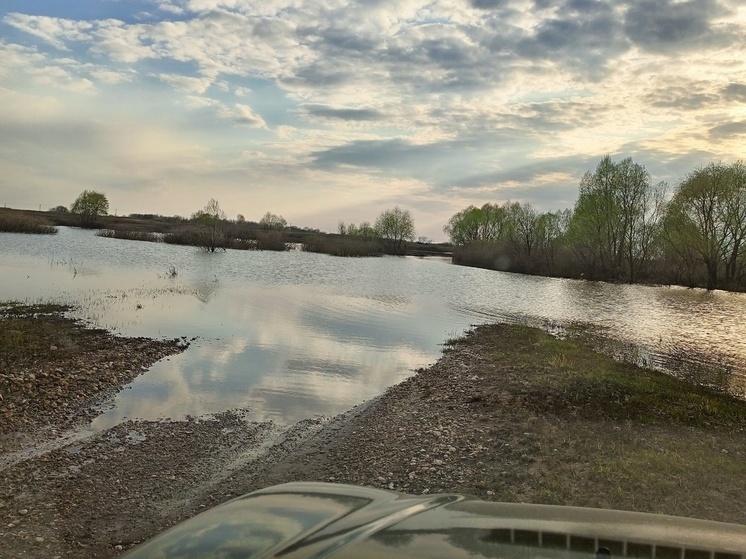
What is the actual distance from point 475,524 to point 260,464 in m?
6.56

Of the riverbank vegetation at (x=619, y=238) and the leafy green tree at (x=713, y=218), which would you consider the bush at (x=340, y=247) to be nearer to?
the riverbank vegetation at (x=619, y=238)

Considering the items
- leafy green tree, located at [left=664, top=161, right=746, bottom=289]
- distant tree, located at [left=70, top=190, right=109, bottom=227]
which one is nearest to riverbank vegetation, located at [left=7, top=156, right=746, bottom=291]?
leafy green tree, located at [left=664, top=161, right=746, bottom=289]

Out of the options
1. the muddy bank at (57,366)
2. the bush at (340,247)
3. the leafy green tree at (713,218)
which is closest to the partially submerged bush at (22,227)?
the bush at (340,247)

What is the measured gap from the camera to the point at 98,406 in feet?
34.8

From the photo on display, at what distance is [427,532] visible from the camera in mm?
2369

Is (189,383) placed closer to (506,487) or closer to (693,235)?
(506,487)

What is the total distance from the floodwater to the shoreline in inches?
55.1

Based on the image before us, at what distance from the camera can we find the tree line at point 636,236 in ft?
169

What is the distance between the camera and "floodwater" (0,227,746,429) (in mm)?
12625

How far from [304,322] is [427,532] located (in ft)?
66.7

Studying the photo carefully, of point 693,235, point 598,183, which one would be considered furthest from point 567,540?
point 598,183

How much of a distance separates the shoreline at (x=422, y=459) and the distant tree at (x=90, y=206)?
95.6 metres

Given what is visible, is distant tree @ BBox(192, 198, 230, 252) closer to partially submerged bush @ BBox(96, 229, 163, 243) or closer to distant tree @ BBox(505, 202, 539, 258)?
partially submerged bush @ BBox(96, 229, 163, 243)

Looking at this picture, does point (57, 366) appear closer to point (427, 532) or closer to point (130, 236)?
point (427, 532)
